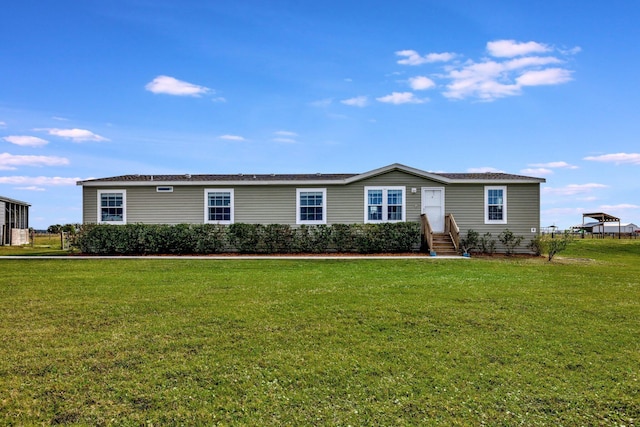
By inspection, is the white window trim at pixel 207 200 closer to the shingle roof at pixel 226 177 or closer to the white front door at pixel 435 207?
the shingle roof at pixel 226 177

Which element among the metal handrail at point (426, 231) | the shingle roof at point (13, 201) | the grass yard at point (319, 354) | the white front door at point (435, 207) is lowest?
the grass yard at point (319, 354)

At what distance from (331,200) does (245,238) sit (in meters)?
4.03

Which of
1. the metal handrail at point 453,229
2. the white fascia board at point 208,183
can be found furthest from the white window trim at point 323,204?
the metal handrail at point 453,229

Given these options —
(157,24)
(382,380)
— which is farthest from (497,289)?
(157,24)

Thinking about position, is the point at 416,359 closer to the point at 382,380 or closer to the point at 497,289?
the point at 382,380

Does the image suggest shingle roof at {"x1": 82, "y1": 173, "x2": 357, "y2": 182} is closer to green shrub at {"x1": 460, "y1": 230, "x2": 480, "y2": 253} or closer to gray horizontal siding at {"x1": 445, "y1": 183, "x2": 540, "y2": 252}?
gray horizontal siding at {"x1": 445, "y1": 183, "x2": 540, "y2": 252}

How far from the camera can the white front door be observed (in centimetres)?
1914

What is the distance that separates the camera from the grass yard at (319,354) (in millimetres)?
3750

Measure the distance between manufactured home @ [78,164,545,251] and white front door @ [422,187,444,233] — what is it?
44 mm

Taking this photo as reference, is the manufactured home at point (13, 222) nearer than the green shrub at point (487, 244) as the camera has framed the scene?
No

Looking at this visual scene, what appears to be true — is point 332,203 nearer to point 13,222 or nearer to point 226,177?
point 226,177

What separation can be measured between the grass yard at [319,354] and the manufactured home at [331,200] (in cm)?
950

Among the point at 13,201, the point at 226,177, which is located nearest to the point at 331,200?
the point at 226,177

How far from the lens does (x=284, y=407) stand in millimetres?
3766
